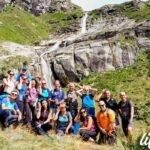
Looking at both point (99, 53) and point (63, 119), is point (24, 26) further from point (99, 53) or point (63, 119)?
point (63, 119)

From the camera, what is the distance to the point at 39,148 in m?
15.0

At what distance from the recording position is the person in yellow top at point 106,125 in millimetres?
16484

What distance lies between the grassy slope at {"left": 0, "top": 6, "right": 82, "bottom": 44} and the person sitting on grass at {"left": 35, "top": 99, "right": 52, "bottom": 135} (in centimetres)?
5033

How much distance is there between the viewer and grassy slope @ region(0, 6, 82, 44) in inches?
2864

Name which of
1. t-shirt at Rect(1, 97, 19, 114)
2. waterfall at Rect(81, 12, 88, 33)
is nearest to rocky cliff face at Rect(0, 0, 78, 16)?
waterfall at Rect(81, 12, 88, 33)

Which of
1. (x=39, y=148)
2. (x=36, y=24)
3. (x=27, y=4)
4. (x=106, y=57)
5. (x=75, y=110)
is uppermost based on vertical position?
(x=27, y=4)

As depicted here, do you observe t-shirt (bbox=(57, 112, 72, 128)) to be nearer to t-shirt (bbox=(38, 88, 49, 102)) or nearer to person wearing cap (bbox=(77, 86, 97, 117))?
person wearing cap (bbox=(77, 86, 97, 117))

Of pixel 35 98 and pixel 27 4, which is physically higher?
pixel 27 4

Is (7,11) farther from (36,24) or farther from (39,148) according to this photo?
(39,148)

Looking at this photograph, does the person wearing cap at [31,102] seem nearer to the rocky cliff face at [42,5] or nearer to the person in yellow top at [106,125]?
the person in yellow top at [106,125]

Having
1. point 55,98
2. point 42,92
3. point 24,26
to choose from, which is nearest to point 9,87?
point 42,92

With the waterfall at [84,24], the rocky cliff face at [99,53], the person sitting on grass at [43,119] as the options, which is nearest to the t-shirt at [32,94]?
the person sitting on grass at [43,119]

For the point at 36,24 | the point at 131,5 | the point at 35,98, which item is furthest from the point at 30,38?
the point at 35,98

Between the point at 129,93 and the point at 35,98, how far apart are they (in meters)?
23.9
